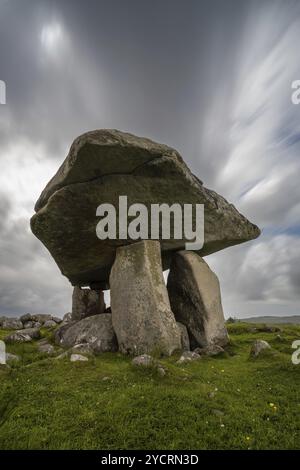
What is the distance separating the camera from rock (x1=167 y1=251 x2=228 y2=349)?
1717 cm

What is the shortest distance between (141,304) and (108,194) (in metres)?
5.27

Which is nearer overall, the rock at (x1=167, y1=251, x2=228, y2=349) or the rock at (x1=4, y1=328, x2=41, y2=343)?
the rock at (x1=167, y1=251, x2=228, y2=349)

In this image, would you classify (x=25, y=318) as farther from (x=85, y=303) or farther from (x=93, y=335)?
(x=93, y=335)

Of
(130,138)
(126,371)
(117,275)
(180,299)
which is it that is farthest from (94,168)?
(180,299)

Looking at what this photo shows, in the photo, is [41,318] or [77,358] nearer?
[77,358]

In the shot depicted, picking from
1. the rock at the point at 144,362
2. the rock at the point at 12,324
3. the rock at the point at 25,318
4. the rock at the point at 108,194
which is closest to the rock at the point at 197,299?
the rock at the point at 108,194

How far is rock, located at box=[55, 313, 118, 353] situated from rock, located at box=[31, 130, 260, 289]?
3519 millimetres

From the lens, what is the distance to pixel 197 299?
17703 millimetres

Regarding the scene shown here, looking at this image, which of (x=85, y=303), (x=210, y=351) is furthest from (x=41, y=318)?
(x=210, y=351)

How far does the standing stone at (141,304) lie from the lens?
47.1 ft

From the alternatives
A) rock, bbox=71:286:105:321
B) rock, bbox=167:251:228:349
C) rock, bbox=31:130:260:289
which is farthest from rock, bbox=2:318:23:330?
rock, bbox=167:251:228:349

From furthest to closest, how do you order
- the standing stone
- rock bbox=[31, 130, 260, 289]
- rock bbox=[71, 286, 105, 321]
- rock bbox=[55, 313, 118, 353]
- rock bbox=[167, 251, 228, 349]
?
rock bbox=[71, 286, 105, 321], rock bbox=[167, 251, 228, 349], rock bbox=[55, 313, 118, 353], the standing stone, rock bbox=[31, 130, 260, 289]

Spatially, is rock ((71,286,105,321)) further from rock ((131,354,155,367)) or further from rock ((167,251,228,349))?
rock ((131,354,155,367))
